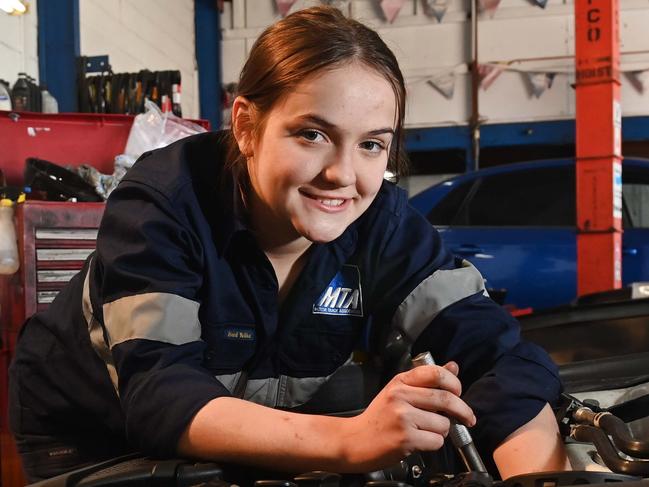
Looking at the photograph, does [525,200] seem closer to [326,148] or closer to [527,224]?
[527,224]

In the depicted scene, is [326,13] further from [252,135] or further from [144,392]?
[144,392]

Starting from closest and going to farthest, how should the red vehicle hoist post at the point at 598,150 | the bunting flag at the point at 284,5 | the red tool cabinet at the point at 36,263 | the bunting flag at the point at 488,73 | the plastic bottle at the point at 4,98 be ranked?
the red tool cabinet at the point at 36,263
the plastic bottle at the point at 4,98
the red vehicle hoist post at the point at 598,150
the bunting flag at the point at 488,73
the bunting flag at the point at 284,5

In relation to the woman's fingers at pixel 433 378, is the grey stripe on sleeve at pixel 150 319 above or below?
above

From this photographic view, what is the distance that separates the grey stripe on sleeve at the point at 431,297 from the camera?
1051mm

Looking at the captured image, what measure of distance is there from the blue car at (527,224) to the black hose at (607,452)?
2.59m

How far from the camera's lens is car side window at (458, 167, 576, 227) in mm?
3648

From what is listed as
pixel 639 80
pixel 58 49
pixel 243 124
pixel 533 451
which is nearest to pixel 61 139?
pixel 58 49

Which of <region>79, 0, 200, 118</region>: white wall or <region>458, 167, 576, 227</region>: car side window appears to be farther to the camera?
<region>79, 0, 200, 118</region>: white wall

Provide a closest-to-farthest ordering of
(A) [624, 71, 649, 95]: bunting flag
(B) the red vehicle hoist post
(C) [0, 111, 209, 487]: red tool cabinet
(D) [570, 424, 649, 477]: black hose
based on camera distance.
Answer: (D) [570, 424, 649, 477]: black hose
(C) [0, 111, 209, 487]: red tool cabinet
(B) the red vehicle hoist post
(A) [624, 71, 649, 95]: bunting flag

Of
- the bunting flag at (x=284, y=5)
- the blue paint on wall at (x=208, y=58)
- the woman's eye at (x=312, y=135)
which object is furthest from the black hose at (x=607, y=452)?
the bunting flag at (x=284, y=5)

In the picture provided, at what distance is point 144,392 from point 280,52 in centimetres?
46

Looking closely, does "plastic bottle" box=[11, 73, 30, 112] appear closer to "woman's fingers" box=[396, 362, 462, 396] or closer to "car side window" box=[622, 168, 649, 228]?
"woman's fingers" box=[396, 362, 462, 396]

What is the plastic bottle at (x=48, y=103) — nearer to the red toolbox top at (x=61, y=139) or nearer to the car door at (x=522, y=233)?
the red toolbox top at (x=61, y=139)

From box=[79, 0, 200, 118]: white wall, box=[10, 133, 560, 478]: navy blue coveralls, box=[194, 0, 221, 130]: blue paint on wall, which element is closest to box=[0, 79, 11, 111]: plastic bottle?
box=[79, 0, 200, 118]: white wall
